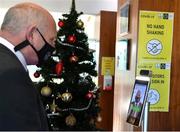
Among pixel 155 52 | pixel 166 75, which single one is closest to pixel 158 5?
pixel 155 52

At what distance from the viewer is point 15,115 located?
112 cm

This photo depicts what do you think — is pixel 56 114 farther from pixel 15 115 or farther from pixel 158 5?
pixel 15 115

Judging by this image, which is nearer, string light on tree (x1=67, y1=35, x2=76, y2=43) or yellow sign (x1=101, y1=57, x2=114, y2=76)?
string light on tree (x1=67, y1=35, x2=76, y2=43)

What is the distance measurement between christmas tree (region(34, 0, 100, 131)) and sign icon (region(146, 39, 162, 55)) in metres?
0.69

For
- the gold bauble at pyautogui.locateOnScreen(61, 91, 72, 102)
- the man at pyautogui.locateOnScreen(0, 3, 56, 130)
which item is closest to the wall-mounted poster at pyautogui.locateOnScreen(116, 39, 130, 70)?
the gold bauble at pyautogui.locateOnScreen(61, 91, 72, 102)

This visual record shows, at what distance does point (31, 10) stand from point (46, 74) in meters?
2.14

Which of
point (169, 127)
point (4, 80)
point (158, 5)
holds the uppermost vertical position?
point (158, 5)

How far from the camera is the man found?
3.70 feet

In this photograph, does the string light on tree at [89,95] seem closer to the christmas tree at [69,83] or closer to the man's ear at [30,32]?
the christmas tree at [69,83]

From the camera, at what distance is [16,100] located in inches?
44.5

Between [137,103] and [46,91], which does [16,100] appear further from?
[46,91]

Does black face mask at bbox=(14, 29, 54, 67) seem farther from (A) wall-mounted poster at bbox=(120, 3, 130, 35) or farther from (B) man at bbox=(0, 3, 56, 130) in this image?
(A) wall-mounted poster at bbox=(120, 3, 130, 35)

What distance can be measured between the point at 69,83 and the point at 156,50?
3.29 feet

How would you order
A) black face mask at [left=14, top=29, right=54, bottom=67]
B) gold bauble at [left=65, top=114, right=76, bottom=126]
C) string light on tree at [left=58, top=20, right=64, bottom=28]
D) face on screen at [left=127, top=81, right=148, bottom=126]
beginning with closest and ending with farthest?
black face mask at [left=14, top=29, right=54, bottom=67], face on screen at [left=127, top=81, right=148, bottom=126], gold bauble at [left=65, top=114, right=76, bottom=126], string light on tree at [left=58, top=20, right=64, bottom=28]
